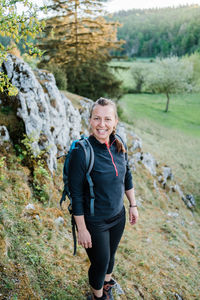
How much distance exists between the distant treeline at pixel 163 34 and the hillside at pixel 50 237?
110 meters

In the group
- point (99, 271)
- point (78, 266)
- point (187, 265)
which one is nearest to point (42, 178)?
point (78, 266)

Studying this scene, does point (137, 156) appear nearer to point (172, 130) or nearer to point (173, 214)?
point (173, 214)

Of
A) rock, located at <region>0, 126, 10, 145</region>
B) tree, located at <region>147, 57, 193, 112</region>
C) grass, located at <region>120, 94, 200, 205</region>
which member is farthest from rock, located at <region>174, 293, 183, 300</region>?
tree, located at <region>147, 57, 193, 112</region>

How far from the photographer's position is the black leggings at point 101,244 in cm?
267

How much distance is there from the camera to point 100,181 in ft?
8.30

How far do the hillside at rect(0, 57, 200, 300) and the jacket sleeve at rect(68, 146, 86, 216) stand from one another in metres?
1.60

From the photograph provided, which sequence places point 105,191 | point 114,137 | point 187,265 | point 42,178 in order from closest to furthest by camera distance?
point 105,191
point 114,137
point 42,178
point 187,265

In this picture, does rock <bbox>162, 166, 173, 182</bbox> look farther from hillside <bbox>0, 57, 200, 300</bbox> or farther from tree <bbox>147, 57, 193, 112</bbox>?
tree <bbox>147, 57, 193, 112</bbox>

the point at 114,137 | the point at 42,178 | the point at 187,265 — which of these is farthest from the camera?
the point at 187,265

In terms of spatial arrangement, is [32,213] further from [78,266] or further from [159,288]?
[159,288]

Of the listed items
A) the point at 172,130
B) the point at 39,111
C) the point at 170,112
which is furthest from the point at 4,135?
the point at 170,112

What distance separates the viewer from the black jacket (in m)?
2.45

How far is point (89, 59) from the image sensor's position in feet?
67.9

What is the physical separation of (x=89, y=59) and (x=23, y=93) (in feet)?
52.0
